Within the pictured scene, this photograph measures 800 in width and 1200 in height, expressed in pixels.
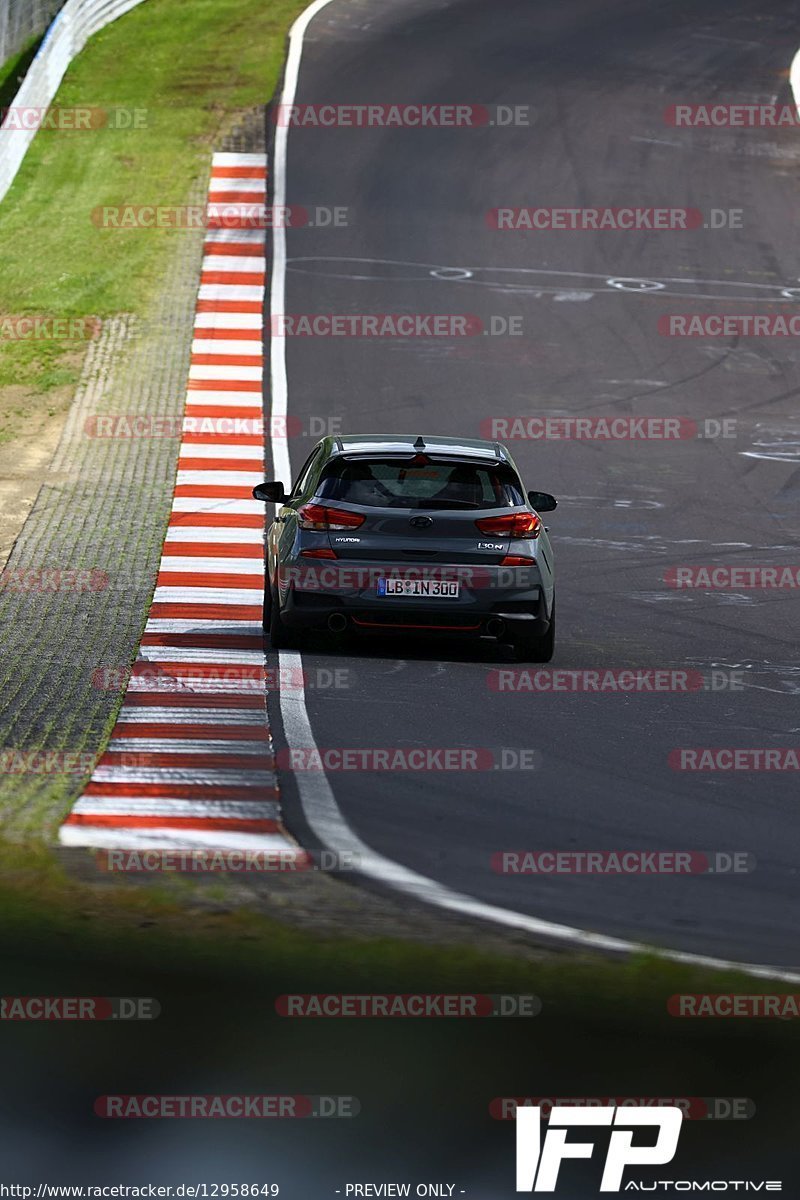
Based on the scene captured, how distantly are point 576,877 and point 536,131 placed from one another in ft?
90.1

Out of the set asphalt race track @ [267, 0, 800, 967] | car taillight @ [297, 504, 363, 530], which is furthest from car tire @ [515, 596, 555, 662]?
car taillight @ [297, 504, 363, 530]

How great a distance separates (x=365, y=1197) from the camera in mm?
5332

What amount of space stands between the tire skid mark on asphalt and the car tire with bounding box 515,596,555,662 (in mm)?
1778

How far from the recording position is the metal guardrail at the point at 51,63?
106 feet

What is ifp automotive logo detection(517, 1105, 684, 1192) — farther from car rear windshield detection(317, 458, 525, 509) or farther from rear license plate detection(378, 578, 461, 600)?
car rear windshield detection(317, 458, 525, 509)

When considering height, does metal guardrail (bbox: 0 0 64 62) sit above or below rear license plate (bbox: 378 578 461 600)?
above

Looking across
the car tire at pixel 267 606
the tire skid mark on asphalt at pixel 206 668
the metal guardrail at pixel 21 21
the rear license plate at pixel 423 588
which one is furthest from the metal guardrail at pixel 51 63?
the rear license plate at pixel 423 588

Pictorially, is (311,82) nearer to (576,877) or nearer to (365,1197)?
(576,877)

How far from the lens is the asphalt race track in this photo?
29.2ft

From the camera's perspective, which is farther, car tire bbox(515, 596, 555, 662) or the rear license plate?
car tire bbox(515, 596, 555, 662)

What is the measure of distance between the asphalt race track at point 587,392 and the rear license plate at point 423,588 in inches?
20.2

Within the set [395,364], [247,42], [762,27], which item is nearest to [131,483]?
[395,364]

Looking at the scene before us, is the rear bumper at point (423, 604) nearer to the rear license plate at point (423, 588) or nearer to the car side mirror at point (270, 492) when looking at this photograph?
the rear license plate at point (423, 588)

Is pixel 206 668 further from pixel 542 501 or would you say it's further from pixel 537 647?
pixel 542 501
